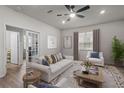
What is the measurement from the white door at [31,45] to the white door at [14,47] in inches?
35.7

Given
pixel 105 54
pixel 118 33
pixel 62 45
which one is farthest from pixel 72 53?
pixel 118 33

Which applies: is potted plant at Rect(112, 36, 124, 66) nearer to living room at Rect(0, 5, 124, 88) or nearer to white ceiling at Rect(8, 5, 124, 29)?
living room at Rect(0, 5, 124, 88)

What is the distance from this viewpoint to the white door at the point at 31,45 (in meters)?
4.21

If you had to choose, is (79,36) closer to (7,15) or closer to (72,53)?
(72,53)

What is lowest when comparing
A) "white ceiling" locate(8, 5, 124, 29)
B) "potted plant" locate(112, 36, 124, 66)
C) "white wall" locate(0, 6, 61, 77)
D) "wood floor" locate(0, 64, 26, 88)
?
"wood floor" locate(0, 64, 26, 88)

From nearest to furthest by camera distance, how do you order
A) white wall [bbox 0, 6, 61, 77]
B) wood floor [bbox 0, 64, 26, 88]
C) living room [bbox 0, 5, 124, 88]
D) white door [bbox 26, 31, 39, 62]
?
wood floor [bbox 0, 64, 26, 88], living room [bbox 0, 5, 124, 88], white wall [bbox 0, 6, 61, 77], white door [bbox 26, 31, 39, 62]

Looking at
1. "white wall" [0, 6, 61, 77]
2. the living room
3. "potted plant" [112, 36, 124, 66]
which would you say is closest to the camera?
the living room

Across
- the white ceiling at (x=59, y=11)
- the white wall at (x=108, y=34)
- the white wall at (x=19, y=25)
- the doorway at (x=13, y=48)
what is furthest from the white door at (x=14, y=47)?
the white wall at (x=108, y=34)

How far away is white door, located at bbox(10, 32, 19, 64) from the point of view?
183 inches

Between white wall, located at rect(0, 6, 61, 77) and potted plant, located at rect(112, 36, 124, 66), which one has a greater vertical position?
white wall, located at rect(0, 6, 61, 77)

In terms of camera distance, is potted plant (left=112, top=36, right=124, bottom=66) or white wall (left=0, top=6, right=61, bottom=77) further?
potted plant (left=112, top=36, right=124, bottom=66)

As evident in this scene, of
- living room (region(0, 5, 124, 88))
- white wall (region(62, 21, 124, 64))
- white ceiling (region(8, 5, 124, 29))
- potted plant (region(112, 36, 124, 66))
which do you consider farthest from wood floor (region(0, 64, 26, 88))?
white wall (region(62, 21, 124, 64))

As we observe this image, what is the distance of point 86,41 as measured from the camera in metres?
5.98

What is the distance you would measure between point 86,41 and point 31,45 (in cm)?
386
